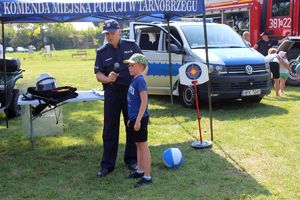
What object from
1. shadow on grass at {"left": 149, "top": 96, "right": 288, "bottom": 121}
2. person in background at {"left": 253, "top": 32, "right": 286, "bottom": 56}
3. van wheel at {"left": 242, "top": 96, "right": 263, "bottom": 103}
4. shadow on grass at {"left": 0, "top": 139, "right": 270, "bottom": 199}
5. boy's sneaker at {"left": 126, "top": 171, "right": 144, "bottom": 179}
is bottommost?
shadow on grass at {"left": 0, "top": 139, "right": 270, "bottom": 199}

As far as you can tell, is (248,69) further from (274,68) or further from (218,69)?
(274,68)

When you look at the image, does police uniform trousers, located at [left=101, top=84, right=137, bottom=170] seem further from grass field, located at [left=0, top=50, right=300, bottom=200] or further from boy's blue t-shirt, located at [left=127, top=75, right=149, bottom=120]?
boy's blue t-shirt, located at [left=127, top=75, right=149, bottom=120]

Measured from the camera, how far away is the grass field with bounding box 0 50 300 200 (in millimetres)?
4828

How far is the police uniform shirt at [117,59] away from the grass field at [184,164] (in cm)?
116

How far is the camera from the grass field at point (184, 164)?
15.8 ft

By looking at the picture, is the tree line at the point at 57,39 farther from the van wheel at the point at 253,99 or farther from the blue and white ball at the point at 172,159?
the blue and white ball at the point at 172,159

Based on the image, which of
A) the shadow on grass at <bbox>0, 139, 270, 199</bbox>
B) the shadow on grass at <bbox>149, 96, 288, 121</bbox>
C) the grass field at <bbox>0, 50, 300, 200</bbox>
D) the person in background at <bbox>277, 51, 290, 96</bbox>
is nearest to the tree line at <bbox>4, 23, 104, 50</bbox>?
the person in background at <bbox>277, 51, 290, 96</bbox>

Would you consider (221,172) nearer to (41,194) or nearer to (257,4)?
(41,194)

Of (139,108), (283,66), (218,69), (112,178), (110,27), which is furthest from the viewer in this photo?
(283,66)

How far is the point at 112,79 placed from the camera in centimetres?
503

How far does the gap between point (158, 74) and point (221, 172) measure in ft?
15.9

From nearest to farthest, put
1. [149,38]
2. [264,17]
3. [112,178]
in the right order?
[112,178] → [149,38] → [264,17]

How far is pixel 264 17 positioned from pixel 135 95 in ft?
32.5

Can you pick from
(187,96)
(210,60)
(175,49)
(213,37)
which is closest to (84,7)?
(210,60)
